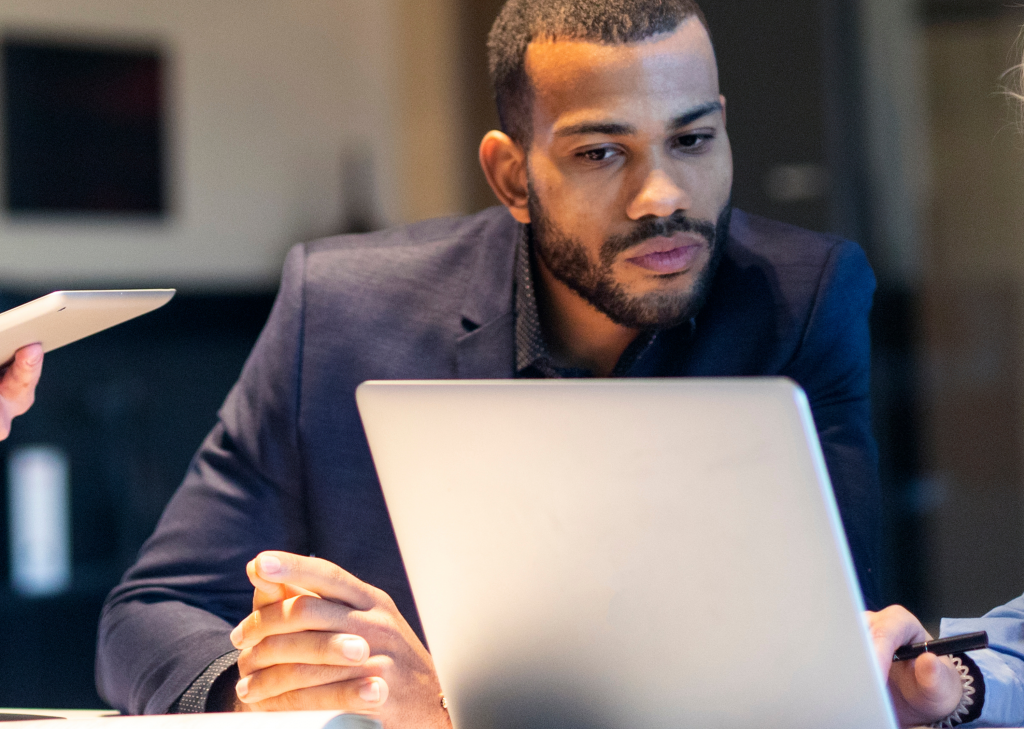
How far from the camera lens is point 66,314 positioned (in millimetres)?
911

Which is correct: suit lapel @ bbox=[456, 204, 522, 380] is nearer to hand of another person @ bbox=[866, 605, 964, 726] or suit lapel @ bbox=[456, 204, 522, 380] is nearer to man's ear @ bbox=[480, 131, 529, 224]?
man's ear @ bbox=[480, 131, 529, 224]

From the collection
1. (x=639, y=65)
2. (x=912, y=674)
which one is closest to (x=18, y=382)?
(x=639, y=65)

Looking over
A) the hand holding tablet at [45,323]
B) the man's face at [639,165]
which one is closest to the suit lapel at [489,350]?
the man's face at [639,165]

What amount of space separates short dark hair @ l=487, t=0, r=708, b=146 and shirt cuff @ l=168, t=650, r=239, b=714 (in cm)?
67

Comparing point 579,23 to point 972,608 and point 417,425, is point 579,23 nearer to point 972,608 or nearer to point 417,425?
point 417,425

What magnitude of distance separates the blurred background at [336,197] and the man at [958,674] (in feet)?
5.60

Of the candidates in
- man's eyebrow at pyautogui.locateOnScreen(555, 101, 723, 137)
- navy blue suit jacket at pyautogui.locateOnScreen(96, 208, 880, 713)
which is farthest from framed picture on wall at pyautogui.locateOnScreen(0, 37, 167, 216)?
man's eyebrow at pyautogui.locateOnScreen(555, 101, 723, 137)

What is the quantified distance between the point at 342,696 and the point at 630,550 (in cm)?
29

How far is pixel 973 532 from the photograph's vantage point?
9.69 ft

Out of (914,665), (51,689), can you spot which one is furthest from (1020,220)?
(51,689)

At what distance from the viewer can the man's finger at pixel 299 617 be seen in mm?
831

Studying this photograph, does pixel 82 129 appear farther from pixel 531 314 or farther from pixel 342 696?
pixel 342 696

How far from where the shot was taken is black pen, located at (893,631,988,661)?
2.52 feet

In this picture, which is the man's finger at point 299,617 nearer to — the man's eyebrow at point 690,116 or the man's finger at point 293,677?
the man's finger at point 293,677
